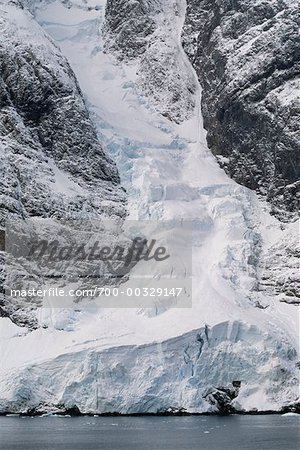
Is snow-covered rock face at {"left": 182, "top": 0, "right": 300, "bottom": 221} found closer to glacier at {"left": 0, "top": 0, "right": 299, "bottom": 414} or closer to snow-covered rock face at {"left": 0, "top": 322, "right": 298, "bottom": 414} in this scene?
glacier at {"left": 0, "top": 0, "right": 299, "bottom": 414}

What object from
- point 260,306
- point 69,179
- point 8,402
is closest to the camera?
point 8,402

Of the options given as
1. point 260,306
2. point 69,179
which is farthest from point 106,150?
point 260,306

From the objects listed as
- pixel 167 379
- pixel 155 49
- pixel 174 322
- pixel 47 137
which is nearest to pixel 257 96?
pixel 155 49

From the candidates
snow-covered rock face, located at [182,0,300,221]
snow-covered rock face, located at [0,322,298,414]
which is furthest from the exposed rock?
snow-covered rock face, located at [0,322,298,414]

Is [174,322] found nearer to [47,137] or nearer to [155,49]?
[47,137]

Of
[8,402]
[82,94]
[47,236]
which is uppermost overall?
[82,94]

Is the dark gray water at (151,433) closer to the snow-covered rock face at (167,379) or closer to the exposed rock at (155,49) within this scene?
the snow-covered rock face at (167,379)

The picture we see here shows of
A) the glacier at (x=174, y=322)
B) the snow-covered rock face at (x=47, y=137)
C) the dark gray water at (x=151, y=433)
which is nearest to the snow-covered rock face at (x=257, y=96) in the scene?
the glacier at (x=174, y=322)

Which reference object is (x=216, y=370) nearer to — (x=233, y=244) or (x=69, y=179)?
(x=233, y=244)
